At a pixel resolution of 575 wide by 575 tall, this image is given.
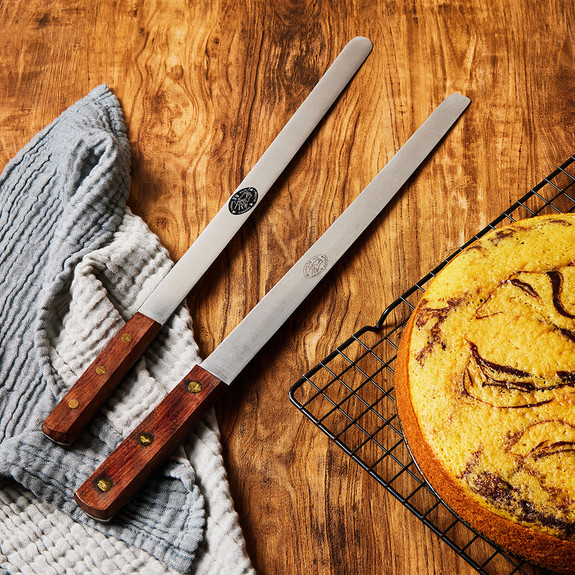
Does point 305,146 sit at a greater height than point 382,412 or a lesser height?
greater

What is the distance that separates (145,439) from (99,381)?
13 cm

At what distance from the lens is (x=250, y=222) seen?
1.20 m

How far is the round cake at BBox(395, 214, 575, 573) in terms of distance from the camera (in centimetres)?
74

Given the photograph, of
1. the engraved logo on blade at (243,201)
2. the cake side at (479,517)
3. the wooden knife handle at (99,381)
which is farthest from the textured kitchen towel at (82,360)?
the cake side at (479,517)

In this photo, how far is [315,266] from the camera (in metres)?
1.08

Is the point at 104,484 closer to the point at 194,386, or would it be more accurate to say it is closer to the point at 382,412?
the point at 194,386

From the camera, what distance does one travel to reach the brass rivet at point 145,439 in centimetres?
92

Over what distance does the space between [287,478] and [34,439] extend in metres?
0.40

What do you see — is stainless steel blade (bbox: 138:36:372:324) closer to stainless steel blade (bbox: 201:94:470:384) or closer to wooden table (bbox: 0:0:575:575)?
A: wooden table (bbox: 0:0:575:575)

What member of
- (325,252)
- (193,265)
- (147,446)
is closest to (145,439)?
(147,446)

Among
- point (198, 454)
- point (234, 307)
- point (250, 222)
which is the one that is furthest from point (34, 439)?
point (250, 222)

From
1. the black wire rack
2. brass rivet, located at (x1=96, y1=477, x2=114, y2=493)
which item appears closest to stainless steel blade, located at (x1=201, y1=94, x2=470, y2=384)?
the black wire rack

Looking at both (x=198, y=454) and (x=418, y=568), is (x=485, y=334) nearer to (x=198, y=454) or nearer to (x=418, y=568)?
(x=418, y=568)

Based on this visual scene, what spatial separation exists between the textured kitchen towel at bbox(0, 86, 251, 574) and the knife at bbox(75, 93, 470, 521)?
5cm
